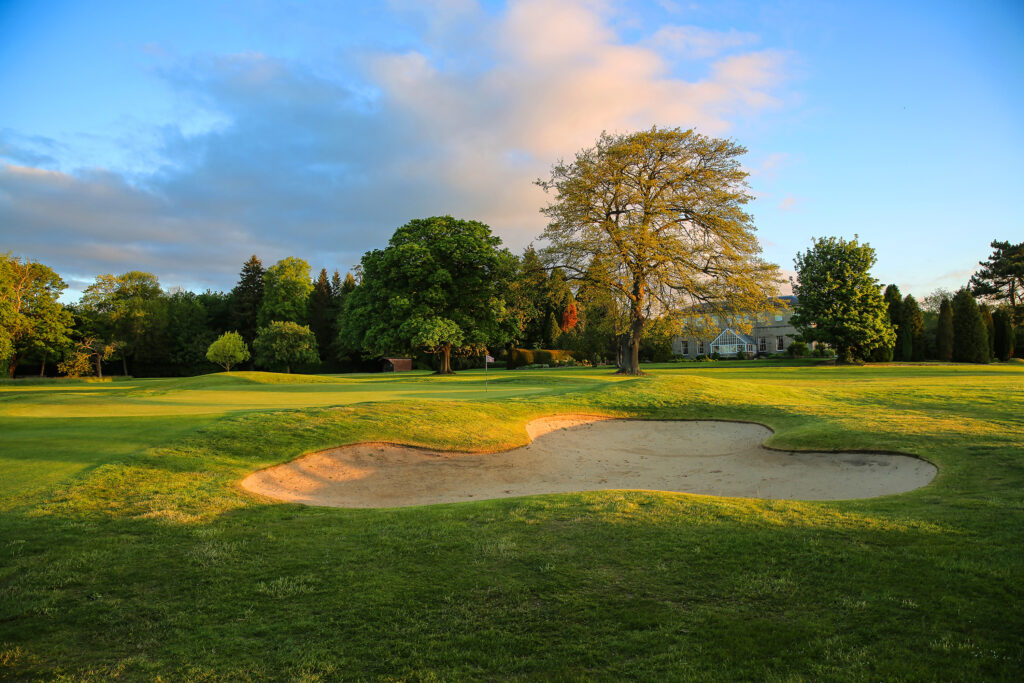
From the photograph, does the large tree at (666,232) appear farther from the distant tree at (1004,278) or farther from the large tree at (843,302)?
the distant tree at (1004,278)

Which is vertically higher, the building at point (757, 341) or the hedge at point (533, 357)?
the building at point (757, 341)

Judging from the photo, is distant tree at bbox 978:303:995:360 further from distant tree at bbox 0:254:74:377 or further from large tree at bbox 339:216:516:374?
distant tree at bbox 0:254:74:377

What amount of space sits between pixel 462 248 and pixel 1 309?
46401 millimetres

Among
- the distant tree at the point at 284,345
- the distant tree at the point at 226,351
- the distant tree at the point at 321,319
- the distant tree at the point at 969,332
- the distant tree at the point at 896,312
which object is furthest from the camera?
the distant tree at the point at 321,319

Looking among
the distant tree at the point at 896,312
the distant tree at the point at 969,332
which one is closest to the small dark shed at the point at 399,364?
the distant tree at the point at 896,312

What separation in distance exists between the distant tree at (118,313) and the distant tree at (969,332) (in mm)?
90330

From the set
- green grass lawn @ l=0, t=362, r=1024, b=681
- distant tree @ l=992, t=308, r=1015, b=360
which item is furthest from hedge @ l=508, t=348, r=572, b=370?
green grass lawn @ l=0, t=362, r=1024, b=681

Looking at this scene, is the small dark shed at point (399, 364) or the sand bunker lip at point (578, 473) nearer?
the sand bunker lip at point (578, 473)

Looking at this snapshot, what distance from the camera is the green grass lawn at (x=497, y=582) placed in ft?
13.1

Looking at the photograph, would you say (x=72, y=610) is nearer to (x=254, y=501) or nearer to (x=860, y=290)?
(x=254, y=501)

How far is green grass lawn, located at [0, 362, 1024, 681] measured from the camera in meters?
4.01

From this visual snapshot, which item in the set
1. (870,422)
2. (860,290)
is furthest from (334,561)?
(860,290)

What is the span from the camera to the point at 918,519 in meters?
6.59

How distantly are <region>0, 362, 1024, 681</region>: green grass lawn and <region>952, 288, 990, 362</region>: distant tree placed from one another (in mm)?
51245
